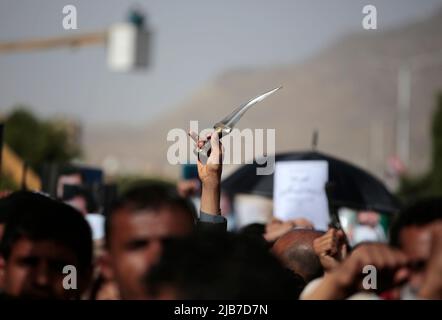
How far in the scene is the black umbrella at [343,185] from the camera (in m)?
7.24

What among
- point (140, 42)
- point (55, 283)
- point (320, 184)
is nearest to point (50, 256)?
point (55, 283)

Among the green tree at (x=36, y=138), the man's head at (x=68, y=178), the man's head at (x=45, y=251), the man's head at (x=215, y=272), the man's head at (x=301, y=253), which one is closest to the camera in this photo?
the man's head at (x=215, y=272)

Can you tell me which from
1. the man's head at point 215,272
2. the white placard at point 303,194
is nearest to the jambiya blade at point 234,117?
the man's head at point 215,272

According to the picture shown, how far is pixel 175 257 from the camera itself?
7.36 feet

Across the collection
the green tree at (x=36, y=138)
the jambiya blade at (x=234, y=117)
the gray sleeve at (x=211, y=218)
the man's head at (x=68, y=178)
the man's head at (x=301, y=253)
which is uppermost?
the green tree at (x=36, y=138)

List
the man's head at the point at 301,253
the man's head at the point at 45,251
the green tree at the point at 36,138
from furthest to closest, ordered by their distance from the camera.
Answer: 1. the green tree at the point at 36,138
2. the man's head at the point at 301,253
3. the man's head at the point at 45,251

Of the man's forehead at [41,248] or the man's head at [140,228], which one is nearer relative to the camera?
the man's head at [140,228]

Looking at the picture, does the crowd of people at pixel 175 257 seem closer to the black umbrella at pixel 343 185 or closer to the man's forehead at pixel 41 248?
the man's forehead at pixel 41 248

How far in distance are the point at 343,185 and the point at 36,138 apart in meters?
47.7

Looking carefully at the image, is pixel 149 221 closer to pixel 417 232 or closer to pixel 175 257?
pixel 175 257

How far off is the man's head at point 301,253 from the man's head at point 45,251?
1029 millimetres

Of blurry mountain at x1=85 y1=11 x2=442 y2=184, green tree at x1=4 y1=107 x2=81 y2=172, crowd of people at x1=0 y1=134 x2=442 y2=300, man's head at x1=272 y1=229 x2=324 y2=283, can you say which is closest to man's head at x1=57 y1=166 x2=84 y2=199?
man's head at x1=272 y1=229 x2=324 y2=283

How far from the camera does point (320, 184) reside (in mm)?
6172
